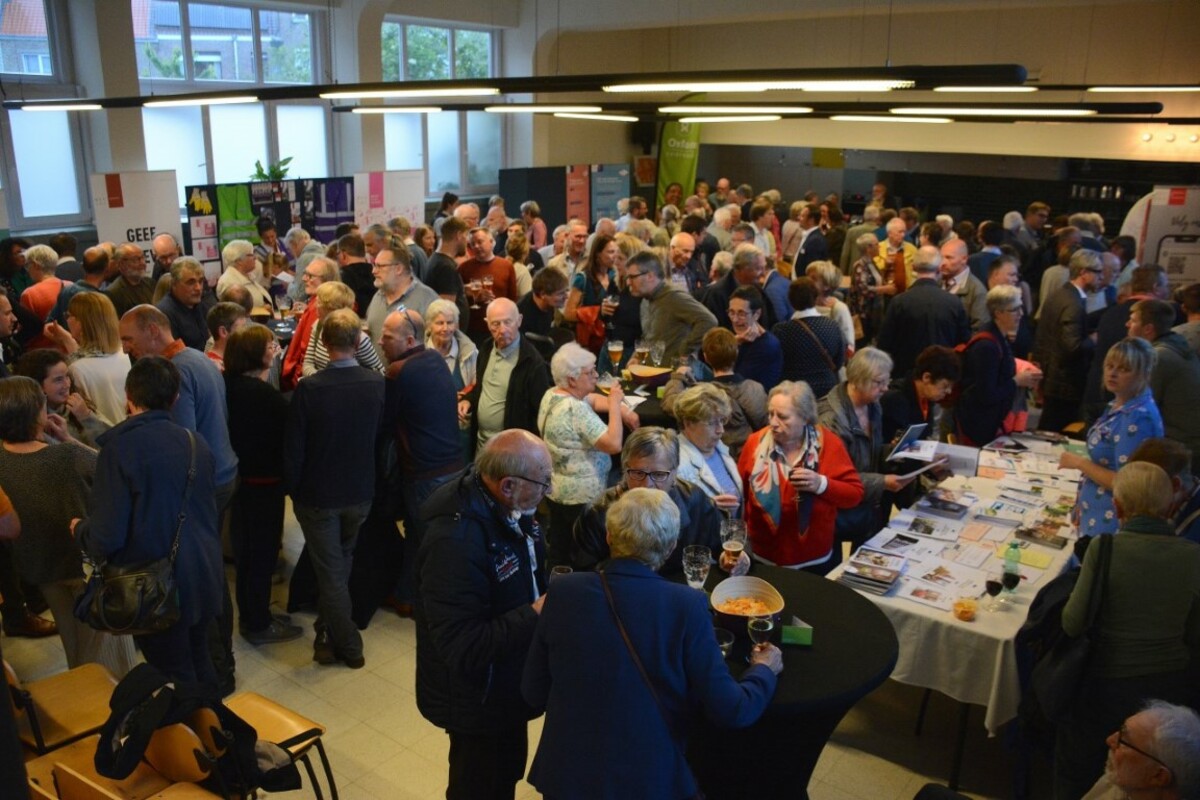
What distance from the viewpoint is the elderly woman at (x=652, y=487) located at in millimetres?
2996

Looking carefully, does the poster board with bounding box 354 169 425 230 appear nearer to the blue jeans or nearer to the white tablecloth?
the blue jeans

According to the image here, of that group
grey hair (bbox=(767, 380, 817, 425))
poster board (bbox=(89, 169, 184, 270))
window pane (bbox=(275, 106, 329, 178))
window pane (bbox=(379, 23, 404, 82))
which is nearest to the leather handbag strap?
grey hair (bbox=(767, 380, 817, 425))

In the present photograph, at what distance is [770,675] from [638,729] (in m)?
0.46

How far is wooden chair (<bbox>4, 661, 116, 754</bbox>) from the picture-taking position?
3.06 meters

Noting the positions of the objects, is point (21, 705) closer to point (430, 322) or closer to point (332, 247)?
point (430, 322)

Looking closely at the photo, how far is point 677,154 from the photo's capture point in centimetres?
1556

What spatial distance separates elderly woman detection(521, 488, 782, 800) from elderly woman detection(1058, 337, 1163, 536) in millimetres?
2461

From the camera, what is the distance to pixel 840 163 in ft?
47.5

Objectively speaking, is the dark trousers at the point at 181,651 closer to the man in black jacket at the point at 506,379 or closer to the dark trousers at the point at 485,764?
the dark trousers at the point at 485,764

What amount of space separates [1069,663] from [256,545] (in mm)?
3527

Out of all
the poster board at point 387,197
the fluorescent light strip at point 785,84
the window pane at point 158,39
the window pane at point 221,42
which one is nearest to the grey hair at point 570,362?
the fluorescent light strip at point 785,84

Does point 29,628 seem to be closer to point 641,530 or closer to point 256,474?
point 256,474

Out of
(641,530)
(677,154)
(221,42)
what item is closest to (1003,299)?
(641,530)

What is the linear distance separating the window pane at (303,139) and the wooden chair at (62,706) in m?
10.2
